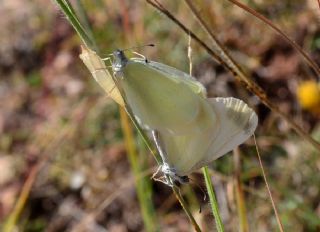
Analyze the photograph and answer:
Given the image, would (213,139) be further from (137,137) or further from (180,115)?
(137,137)

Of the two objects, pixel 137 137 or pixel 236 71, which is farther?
pixel 137 137

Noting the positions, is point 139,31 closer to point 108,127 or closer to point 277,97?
point 108,127

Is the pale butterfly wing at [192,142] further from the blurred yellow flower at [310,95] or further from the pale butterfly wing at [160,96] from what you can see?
the blurred yellow flower at [310,95]

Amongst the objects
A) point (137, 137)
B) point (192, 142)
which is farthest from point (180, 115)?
point (137, 137)

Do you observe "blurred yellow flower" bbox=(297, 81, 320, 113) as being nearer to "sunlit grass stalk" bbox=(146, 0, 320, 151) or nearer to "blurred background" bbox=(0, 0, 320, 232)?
"blurred background" bbox=(0, 0, 320, 232)

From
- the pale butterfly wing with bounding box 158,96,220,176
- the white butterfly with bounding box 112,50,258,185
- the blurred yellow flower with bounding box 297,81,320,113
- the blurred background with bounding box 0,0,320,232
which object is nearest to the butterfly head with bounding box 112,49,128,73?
the white butterfly with bounding box 112,50,258,185

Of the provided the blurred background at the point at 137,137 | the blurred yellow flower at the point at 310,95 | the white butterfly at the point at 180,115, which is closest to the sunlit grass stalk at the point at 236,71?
the white butterfly at the point at 180,115

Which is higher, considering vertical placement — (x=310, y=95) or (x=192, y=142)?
(x=192, y=142)
